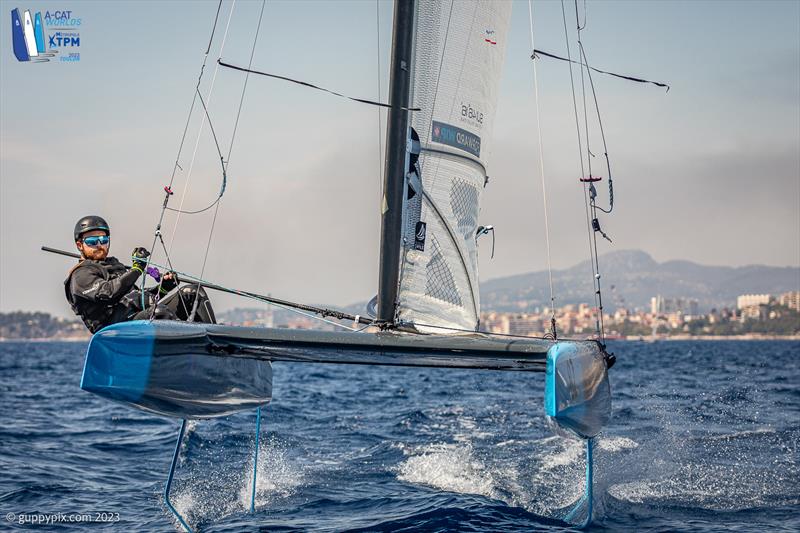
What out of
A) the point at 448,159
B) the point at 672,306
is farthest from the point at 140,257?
the point at 672,306

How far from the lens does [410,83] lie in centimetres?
610

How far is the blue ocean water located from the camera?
20.3ft

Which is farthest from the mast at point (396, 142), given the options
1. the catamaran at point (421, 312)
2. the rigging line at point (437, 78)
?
the rigging line at point (437, 78)

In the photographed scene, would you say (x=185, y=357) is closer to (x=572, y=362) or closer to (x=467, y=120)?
(x=572, y=362)

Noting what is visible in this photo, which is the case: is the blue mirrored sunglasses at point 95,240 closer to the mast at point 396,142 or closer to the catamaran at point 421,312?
the catamaran at point 421,312

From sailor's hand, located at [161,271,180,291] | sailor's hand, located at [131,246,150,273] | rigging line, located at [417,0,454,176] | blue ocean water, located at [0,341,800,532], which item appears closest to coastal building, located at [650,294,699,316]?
blue ocean water, located at [0,341,800,532]

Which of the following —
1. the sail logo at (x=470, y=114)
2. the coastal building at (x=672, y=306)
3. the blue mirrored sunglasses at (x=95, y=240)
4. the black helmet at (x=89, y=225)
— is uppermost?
the coastal building at (x=672, y=306)

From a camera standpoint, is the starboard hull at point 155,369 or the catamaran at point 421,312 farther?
the catamaran at point 421,312

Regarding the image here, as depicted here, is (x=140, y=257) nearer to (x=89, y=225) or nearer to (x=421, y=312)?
(x=89, y=225)

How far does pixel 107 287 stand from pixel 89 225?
0.51 m

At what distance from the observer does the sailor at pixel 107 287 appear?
5324 millimetres

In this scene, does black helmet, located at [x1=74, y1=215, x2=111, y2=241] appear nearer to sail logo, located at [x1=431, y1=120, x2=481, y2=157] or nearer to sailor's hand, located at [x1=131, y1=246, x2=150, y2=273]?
sailor's hand, located at [x1=131, y1=246, x2=150, y2=273]

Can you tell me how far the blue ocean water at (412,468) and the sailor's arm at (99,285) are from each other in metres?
1.65

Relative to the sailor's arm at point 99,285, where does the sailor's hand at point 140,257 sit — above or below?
above
